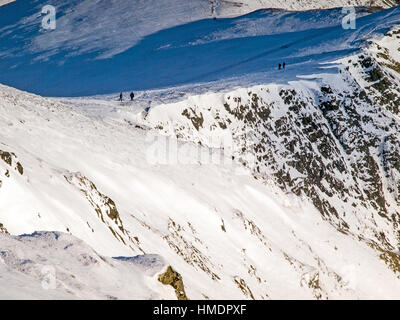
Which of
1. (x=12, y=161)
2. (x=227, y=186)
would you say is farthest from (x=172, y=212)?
(x=12, y=161)

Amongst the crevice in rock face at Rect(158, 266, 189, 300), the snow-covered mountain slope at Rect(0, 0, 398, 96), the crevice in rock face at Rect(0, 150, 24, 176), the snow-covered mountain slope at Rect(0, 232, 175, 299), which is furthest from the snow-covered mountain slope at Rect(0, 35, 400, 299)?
the snow-covered mountain slope at Rect(0, 0, 398, 96)

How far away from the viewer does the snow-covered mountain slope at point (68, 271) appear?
1417 cm

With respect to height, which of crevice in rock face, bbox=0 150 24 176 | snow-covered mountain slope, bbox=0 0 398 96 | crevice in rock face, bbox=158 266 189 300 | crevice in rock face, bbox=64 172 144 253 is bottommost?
snow-covered mountain slope, bbox=0 0 398 96

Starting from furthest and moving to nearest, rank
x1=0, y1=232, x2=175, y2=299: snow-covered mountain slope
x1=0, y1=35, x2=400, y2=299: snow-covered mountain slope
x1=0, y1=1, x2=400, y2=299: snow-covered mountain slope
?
x1=0, y1=35, x2=400, y2=299: snow-covered mountain slope < x1=0, y1=1, x2=400, y2=299: snow-covered mountain slope < x1=0, y1=232, x2=175, y2=299: snow-covered mountain slope

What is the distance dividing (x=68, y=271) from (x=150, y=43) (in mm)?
84534

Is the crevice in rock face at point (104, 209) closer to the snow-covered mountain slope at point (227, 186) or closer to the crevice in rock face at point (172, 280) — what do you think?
the snow-covered mountain slope at point (227, 186)

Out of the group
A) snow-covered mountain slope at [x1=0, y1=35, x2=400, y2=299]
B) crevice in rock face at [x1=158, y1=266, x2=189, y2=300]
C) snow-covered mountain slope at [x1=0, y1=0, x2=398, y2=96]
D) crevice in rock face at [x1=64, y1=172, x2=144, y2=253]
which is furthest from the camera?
snow-covered mountain slope at [x1=0, y1=0, x2=398, y2=96]

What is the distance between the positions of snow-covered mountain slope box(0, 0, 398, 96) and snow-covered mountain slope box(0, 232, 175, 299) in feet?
184

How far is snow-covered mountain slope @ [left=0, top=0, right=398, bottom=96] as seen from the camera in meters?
80.8

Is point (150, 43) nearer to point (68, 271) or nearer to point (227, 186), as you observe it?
point (227, 186)

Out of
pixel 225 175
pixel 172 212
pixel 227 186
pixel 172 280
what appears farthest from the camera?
pixel 225 175

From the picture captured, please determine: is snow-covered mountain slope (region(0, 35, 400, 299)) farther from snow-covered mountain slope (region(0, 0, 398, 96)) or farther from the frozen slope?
snow-covered mountain slope (region(0, 0, 398, 96))

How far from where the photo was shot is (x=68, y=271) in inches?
617
